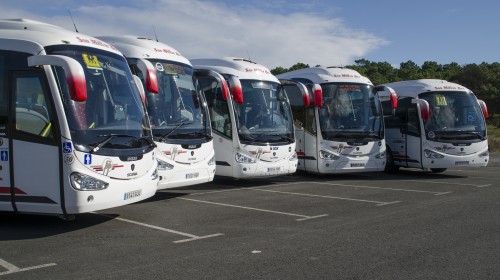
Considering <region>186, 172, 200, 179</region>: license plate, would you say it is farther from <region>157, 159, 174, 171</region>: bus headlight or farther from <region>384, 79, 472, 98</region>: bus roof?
<region>384, 79, 472, 98</region>: bus roof

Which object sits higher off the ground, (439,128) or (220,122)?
(220,122)

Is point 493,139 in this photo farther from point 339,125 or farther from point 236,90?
point 236,90

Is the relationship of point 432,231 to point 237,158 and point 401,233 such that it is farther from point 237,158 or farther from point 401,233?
point 237,158

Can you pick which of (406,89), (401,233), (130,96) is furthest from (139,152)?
(406,89)

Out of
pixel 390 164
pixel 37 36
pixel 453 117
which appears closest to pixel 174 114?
pixel 37 36

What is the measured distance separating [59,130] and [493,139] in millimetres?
40387

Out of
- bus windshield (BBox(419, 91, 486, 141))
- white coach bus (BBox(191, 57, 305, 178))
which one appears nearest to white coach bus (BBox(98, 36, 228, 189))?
white coach bus (BBox(191, 57, 305, 178))

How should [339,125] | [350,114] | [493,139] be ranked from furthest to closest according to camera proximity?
[493,139], [350,114], [339,125]

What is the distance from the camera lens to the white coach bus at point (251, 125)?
44.2ft

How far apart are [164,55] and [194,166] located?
2523 mm

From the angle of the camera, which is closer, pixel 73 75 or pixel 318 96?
pixel 73 75

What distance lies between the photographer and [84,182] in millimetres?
7820

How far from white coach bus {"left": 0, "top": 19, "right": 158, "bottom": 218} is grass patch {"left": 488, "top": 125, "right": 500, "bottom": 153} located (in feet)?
110

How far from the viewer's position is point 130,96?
9219 mm
